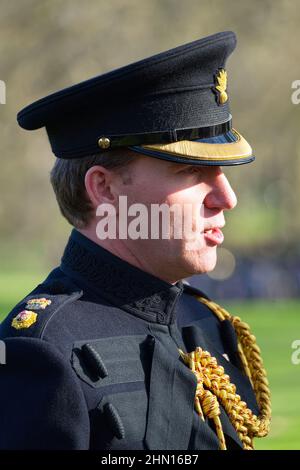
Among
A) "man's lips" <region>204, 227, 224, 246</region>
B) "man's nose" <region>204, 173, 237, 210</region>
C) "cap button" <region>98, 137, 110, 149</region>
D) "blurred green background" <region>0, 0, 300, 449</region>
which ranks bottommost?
"man's lips" <region>204, 227, 224, 246</region>

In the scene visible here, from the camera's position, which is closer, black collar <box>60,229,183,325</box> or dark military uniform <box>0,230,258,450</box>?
dark military uniform <box>0,230,258,450</box>

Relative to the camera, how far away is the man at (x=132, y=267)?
10.3ft

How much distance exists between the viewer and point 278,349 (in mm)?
15062

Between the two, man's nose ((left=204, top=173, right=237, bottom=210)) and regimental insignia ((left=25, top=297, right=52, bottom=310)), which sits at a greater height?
man's nose ((left=204, top=173, right=237, bottom=210))

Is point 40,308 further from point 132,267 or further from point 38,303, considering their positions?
point 132,267

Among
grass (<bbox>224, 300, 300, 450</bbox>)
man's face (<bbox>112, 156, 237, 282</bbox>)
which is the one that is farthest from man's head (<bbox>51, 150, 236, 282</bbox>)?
grass (<bbox>224, 300, 300, 450</bbox>)

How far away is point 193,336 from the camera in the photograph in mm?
3666

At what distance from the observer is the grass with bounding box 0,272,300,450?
905 cm

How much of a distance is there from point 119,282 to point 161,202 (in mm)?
303

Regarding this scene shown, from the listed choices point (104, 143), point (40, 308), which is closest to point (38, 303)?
point (40, 308)

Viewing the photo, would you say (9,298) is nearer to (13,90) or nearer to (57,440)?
(13,90)

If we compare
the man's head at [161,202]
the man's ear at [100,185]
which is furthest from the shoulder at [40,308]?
the man's ear at [100,185]

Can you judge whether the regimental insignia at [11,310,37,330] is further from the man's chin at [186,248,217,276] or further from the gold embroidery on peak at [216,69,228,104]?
the gold embroidery on peak at [216,69,228,104]

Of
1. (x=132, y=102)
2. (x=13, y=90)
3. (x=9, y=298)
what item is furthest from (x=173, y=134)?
(x=9, y=298)
